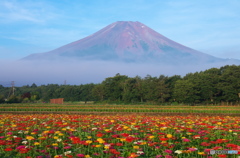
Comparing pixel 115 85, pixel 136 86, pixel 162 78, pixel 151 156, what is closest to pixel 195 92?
pixel 162 78

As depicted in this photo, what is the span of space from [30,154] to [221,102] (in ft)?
190

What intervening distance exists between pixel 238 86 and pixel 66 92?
6709 cm

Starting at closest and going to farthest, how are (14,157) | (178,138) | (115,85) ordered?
(14,157) < (178,138) < (115,85)

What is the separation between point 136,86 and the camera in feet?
226

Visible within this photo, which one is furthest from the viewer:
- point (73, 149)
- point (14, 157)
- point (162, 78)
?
point (162, 78)

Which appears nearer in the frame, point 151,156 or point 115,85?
point 151,156

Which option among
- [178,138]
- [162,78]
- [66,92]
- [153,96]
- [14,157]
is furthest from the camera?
[66,92]

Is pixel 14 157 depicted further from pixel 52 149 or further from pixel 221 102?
pixel 221 102

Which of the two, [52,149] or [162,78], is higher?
[162,78]

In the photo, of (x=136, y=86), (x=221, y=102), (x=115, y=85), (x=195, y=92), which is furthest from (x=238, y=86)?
(x=115, y=85)

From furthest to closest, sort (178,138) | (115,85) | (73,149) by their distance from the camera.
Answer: (115,85), (178,138), (73,149)

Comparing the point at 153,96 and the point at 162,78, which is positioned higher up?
the point at 162,78

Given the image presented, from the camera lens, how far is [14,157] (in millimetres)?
5887

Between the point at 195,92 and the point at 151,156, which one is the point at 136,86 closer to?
the point at 195,92
